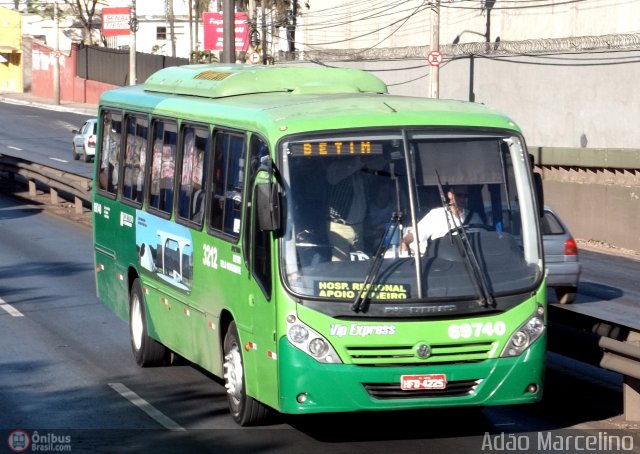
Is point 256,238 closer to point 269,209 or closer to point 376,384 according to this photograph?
point 269,209

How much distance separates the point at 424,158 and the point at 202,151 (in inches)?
94.9

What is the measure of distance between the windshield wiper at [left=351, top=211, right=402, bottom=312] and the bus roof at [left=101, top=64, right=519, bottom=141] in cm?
74

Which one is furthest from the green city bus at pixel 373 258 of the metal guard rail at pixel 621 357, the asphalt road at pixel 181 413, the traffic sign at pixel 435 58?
the traffic sign at pixel 435 58

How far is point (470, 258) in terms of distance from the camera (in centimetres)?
837

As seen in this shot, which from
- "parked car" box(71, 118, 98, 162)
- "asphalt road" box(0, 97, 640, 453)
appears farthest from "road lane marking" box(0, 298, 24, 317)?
"parked car" box(71, 118, 98, 162)

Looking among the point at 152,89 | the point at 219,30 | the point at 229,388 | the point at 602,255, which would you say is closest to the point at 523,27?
the point at 219,30

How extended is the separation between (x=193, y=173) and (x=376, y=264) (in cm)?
275

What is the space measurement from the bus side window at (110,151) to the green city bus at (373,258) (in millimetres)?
3444

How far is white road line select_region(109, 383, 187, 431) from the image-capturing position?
9.36m

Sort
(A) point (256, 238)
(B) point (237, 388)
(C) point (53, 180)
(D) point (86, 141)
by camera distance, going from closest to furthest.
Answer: (A) point (256, 238) → (B) point (237, 388) → (C) point (53, 180) → (D) point (86, 141)

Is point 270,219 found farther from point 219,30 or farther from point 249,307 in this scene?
point 219,30

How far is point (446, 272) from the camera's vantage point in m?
8.34

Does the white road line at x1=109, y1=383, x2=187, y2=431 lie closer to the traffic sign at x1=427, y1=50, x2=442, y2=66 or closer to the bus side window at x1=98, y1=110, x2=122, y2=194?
the bus side window at x1=98, y1=110, x2=122, y2=194

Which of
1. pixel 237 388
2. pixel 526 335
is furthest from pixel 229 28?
pixel 526 335
